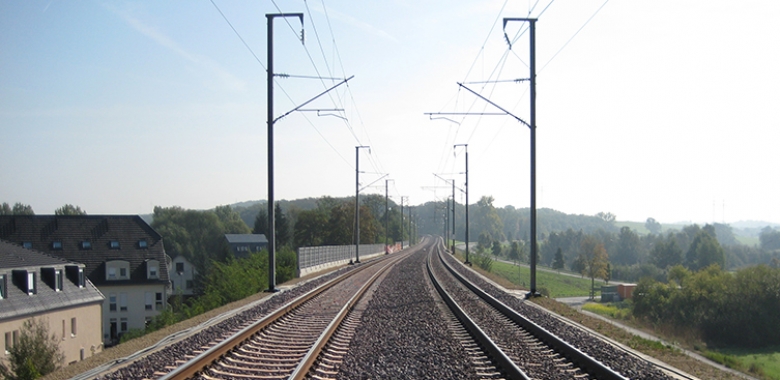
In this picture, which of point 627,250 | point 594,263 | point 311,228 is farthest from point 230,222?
point 627,250

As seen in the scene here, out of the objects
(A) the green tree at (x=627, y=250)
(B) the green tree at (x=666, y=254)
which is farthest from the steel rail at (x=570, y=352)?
(A) the green tree at (x=627, y=250)

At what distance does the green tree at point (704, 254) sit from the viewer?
263 ft

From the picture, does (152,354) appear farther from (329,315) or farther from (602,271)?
(602,271)

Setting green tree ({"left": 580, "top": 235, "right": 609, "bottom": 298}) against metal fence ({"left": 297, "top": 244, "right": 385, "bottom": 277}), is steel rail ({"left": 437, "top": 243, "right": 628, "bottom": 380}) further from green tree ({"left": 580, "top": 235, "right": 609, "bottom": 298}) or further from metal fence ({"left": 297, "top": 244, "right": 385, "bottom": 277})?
green tree ({"left": 580, "top": 235, "right": 609, "bottom": 298})

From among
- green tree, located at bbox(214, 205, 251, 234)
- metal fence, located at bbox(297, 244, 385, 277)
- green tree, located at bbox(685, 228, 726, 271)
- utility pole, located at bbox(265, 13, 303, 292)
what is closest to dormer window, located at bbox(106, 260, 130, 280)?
metal fence, located at bbox(297, 244, 385, 277)

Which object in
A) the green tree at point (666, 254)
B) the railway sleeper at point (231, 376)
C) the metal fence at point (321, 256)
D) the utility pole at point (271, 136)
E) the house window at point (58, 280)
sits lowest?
the green tree at point (666, 254)

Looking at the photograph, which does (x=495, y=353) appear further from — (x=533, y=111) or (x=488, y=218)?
(x=488, y=218)

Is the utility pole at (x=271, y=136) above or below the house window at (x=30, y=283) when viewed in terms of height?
above

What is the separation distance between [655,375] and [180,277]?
87818mm

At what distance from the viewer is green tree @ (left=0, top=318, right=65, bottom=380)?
73.4 ft

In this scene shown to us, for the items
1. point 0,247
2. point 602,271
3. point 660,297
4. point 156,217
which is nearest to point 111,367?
point 0,247

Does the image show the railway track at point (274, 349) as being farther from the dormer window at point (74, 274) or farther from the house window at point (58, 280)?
the dormer window at point (74, 274)

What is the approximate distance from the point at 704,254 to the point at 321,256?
6199 cm

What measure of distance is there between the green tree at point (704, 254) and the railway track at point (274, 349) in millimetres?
75540
